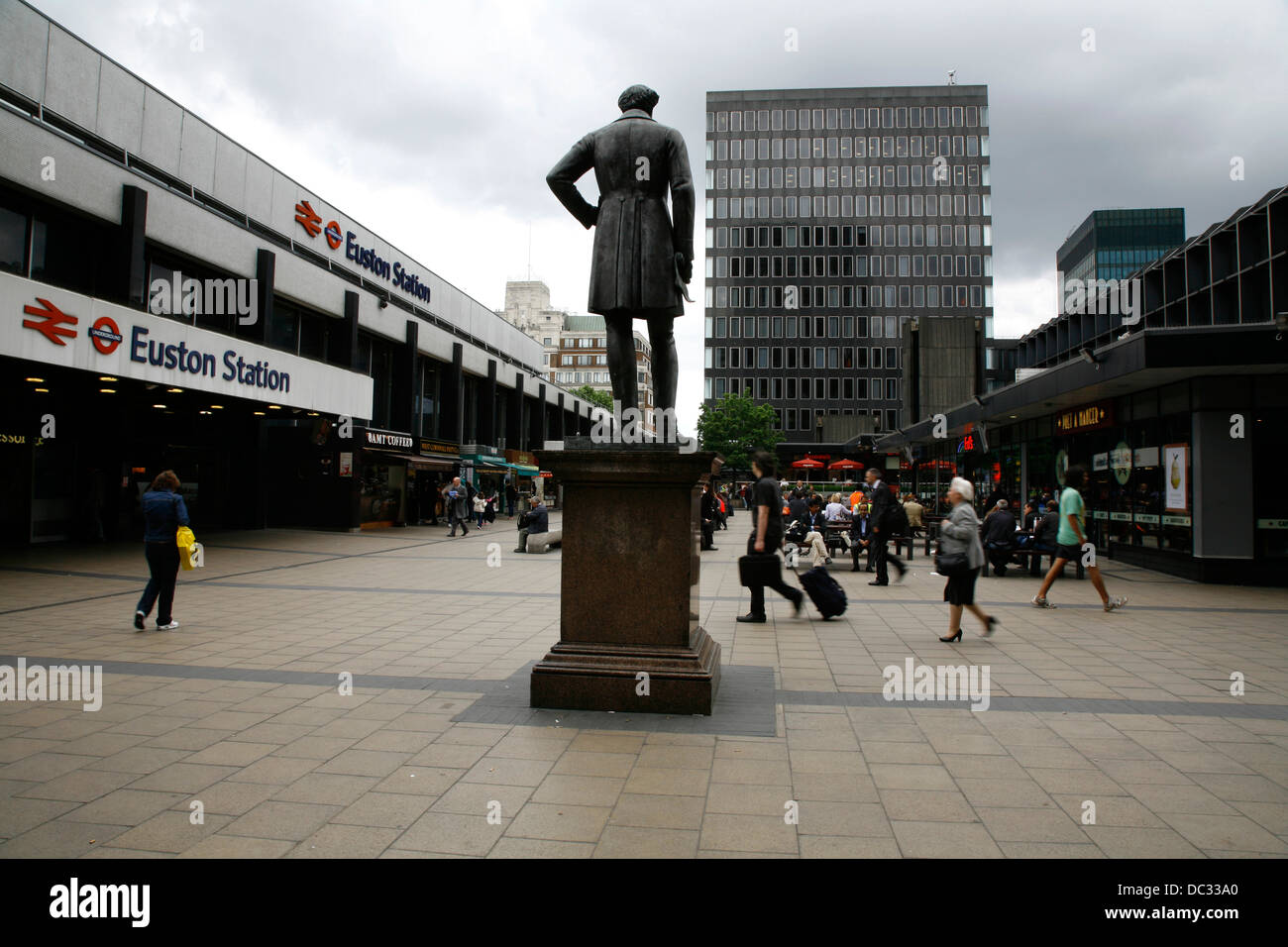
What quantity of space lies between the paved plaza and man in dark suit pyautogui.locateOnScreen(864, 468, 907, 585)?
3.37 m

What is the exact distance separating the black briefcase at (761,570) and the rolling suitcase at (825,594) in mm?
745

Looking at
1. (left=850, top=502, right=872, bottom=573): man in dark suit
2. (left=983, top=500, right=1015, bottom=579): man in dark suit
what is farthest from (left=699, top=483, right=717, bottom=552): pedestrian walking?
(left=983, top=500, right=1015, bottom=579): man in dark suit

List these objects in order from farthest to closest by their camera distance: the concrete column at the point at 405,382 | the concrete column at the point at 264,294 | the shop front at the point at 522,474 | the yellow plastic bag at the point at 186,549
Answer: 1. the shop front at the point at 522,474
2. the concrete column at the point at 405,382
3. the concrete column at the point at 264,294
4. the yellow plastic bag at the point at 186,549

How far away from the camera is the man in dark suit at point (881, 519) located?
12.1 meters

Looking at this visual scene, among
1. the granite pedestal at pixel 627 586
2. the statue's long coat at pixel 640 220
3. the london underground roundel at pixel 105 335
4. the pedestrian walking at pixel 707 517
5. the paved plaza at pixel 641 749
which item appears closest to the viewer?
the paved plaza at pixel 641 749

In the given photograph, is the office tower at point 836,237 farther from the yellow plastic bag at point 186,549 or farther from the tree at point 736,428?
the yellow plastic bag at point 186,549

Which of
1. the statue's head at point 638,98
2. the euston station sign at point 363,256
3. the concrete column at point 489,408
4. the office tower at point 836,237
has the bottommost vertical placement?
the statue's head at point 638,98

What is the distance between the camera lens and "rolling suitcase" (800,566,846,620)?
9000mm

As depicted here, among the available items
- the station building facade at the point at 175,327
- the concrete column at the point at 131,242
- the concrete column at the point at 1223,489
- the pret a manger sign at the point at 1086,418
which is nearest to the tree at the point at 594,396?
the station building facade at the point at 175,327

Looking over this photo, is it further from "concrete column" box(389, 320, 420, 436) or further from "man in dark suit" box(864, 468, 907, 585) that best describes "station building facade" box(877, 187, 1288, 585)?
"concrete column" box(389, 320, 420, 436)

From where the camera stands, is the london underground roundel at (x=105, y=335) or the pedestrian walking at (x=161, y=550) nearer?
the pedestrian walking at (x=161, y=550)

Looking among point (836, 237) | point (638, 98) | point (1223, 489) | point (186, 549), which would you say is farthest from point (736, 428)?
point (638, 98)

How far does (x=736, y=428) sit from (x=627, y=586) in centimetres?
6682
